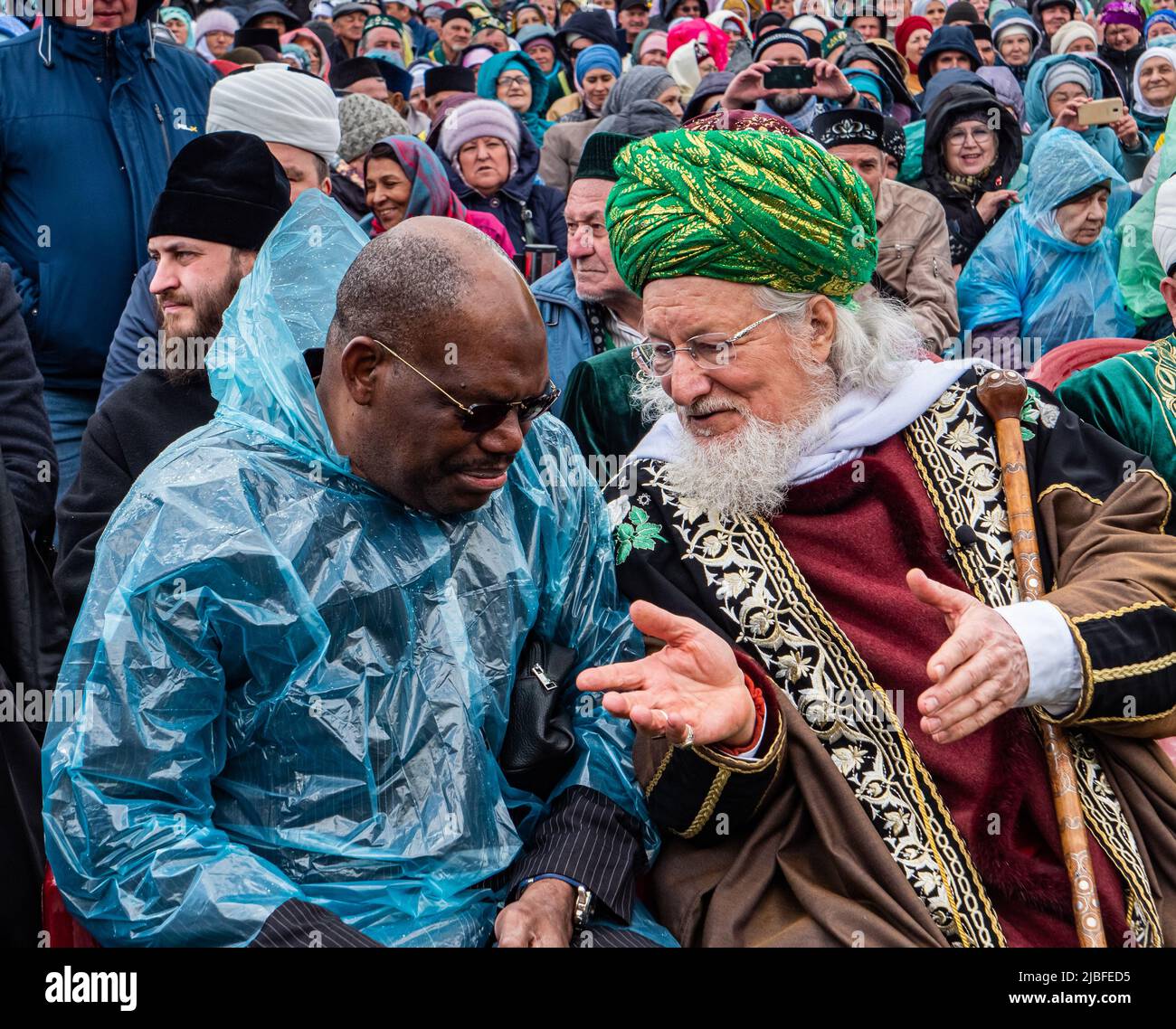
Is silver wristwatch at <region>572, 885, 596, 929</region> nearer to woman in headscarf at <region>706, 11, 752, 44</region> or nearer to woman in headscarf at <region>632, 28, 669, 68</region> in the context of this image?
woman in headscarf at <region>632, 28, 669, 68</region>

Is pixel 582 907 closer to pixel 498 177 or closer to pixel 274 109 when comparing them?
pixel 274 109

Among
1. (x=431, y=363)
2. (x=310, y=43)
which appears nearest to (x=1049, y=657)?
(x=431, y=363)

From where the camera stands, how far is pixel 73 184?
4.99m

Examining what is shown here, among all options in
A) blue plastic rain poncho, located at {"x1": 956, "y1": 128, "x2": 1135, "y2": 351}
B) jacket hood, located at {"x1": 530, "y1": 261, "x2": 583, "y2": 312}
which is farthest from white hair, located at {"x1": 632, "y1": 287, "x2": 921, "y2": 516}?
blue plastic rain poncho, located at {"x1": 956, "y1": 128, "x2": 1135, "y2": 351}

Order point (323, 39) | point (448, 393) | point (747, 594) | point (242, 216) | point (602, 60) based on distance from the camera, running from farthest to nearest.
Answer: point (323, 39) < point (602, 60) < point (242, 216) < point (747, 594) < point (448, 393)

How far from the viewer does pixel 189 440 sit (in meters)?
2.58

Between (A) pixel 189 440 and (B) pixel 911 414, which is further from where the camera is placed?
(B) pixel 911 414

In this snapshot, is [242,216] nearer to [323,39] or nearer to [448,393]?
[448,393]

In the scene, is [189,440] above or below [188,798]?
above

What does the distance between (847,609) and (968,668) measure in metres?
0.42

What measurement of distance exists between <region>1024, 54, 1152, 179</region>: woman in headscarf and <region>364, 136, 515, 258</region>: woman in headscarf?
4.89 meters

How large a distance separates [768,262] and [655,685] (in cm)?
109

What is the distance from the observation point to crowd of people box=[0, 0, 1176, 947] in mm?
2420

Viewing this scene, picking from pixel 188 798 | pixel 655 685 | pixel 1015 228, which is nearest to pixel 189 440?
pixel 188 798
